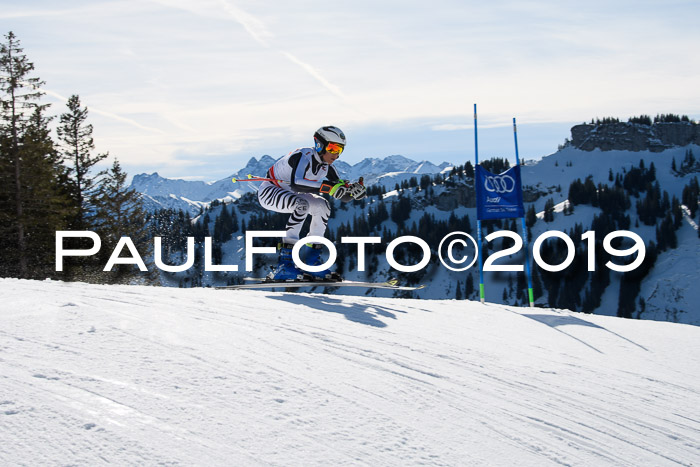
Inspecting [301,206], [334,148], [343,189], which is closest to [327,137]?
[334,148]

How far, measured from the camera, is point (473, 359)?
259 inches

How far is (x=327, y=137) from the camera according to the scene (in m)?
11.4

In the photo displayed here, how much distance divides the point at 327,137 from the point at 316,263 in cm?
258

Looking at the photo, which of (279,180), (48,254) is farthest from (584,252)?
(279,180)

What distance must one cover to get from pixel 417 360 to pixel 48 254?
2833cm

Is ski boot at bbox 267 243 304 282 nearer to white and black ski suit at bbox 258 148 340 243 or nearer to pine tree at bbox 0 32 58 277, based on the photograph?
white and black ski suit at bbox 258 148 340 243

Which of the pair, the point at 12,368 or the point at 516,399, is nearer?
the point at 12,368

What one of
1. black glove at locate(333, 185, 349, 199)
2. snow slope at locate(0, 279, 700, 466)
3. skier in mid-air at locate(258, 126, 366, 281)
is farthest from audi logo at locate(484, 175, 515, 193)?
snow slope at locate(0, 279, 700, 466)

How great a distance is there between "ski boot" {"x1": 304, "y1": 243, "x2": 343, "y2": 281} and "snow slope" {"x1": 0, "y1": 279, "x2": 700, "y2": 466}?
3.52 m

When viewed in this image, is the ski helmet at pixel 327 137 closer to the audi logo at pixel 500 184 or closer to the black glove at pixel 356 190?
the black glove at pixel 356 190

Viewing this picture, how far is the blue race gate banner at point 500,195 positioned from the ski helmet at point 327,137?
4150mm

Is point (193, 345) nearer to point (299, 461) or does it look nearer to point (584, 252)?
point (299, 461)

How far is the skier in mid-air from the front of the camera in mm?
11398

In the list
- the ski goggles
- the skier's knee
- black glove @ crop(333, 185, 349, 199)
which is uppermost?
the ski goggles
